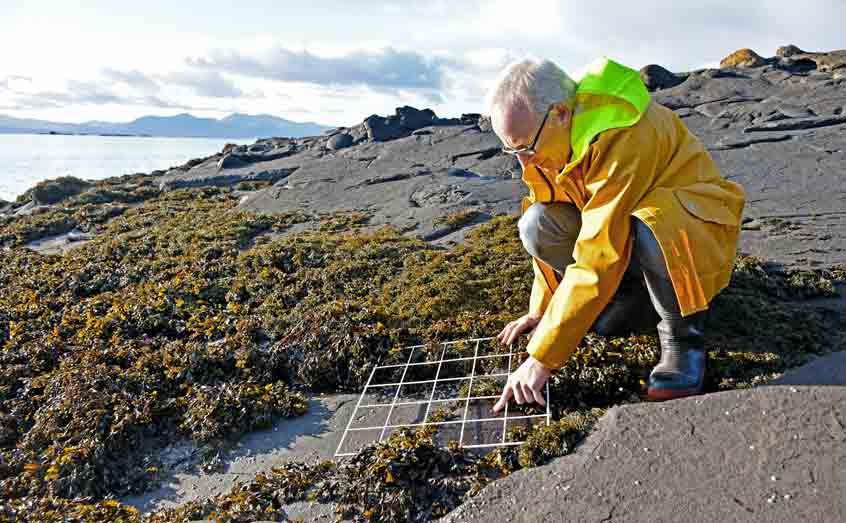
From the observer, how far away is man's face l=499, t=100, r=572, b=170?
3.01m

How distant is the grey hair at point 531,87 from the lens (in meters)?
2.98

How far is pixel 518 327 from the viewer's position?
13.8ft

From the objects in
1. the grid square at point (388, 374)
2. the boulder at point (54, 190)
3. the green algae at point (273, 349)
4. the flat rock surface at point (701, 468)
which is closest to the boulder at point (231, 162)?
the boulder at point (54, 190)

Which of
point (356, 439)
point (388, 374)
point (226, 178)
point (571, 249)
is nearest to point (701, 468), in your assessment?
point (571, 249)

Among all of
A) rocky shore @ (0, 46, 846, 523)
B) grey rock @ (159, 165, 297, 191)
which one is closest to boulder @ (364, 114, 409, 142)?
grey rock @ (159, 165, 297, 191)

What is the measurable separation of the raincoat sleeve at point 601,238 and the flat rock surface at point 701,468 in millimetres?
500

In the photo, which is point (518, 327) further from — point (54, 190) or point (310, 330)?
point (54, 190)

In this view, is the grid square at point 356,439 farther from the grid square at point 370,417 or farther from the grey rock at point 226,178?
the grey rock at point 226,178

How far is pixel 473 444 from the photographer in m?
→ 3.43

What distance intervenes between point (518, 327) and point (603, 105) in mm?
1643

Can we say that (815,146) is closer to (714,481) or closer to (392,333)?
(392,333)

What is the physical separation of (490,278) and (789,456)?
327cm

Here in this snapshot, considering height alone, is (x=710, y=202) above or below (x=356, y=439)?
above

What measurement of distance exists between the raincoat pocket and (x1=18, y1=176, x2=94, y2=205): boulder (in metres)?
14.8
